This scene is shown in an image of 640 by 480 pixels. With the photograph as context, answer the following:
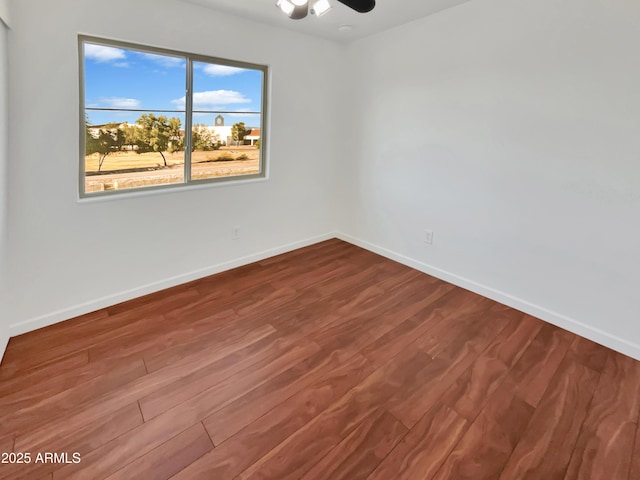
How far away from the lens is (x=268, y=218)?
12.4ft

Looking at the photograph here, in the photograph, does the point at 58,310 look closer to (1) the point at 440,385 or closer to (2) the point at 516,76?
(1) the point at 440,385

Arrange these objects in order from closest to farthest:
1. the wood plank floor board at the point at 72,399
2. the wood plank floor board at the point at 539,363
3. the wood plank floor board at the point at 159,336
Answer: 1. the wood plank floor board at the point at 72,399
2. the wood plank floor board at the point at 539,363
3. the wood plank floor board at the point at 159,336

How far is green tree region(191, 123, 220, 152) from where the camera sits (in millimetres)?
3127

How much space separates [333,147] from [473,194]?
Answer: 5.87 ft

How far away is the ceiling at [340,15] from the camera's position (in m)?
2.81

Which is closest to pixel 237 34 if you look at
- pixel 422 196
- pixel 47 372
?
pixel 422 196

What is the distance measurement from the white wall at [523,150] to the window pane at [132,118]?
6.68 feet

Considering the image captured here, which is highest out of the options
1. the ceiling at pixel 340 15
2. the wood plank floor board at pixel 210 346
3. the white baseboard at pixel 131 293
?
the ceiling at pixel 340 15

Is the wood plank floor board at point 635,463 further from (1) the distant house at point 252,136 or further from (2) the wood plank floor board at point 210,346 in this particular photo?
(1) the distant house at point 252,136

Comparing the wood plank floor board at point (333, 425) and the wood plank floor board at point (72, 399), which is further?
the wood plank floor board at point (72, 399)

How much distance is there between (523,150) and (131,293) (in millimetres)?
3296

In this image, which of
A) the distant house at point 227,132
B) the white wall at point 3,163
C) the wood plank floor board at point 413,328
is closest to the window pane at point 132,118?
the distant house at point 227,132

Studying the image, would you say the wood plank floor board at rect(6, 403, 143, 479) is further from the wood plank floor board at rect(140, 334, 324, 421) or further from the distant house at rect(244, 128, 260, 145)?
the distant house at rect(244, 128, 260, 145)

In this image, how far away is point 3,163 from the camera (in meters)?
2.06
